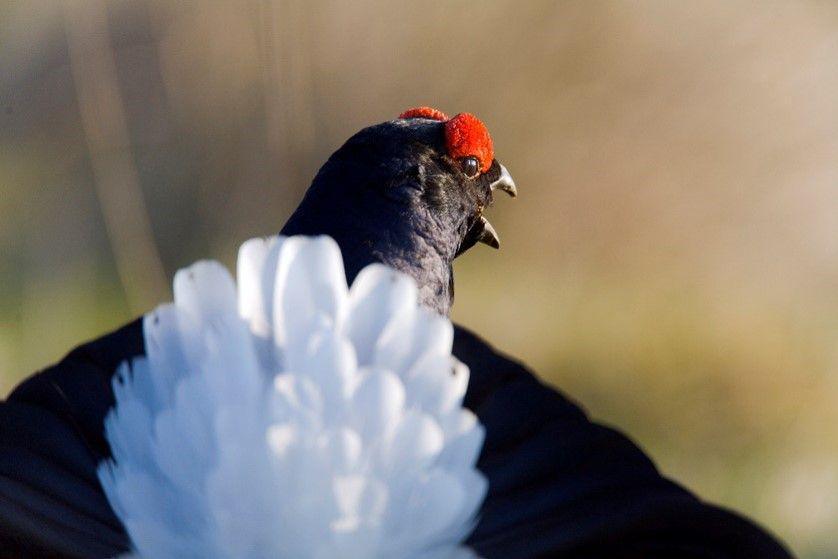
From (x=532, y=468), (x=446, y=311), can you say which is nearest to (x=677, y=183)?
(x=446, y=311)

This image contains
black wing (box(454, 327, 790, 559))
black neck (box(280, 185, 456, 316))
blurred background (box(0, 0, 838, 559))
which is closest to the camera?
black wing (box(454, 327, 790, 559))

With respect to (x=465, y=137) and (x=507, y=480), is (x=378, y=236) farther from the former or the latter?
(x=507, y=480)

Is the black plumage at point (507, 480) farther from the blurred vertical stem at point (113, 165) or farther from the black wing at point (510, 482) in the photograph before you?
the blurred vertical stem at point (113, 165)

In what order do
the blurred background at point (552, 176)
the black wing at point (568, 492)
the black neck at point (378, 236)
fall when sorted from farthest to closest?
the blurred background at point (552, 176) → the black neck at point (378, 236) → the black wing at point (568, 492)

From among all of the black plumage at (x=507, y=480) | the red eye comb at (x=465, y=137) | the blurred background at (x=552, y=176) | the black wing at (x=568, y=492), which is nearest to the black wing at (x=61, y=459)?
the black plumage at (x=507, y=480)

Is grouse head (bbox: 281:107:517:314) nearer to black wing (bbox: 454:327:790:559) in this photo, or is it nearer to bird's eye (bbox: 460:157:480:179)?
bird's eye (bbox: 460:157:480:179)

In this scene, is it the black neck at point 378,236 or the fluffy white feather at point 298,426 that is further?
the black neck at point 378,236

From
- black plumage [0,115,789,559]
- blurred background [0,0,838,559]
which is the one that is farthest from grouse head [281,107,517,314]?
Result: blurred background [0,0,838,559]
